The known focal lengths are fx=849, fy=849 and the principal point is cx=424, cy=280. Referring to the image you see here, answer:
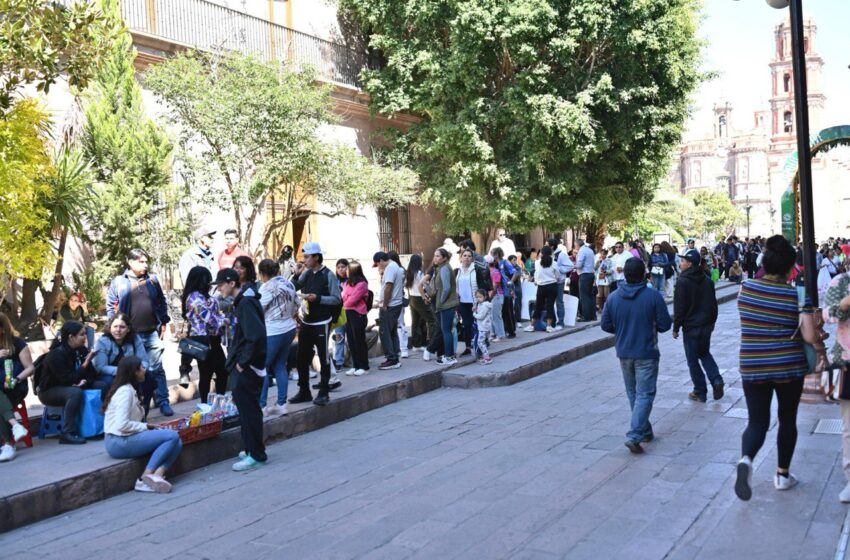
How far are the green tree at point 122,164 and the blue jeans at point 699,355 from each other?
29.6 ft

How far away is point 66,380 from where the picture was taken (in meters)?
7.56

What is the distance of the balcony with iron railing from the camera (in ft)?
55.9

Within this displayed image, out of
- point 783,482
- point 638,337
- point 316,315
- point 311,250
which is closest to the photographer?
point 783,482

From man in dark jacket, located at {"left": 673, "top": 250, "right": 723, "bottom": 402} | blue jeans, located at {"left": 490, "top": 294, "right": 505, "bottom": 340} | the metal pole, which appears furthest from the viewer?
blue jeans, located at {"left": 490, "top": 294, "right": 505, "bottom": 340}

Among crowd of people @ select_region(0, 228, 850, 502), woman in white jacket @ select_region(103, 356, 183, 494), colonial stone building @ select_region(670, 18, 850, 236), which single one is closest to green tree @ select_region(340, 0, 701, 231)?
crowd of people @ select_region(0, 228, 850, 502)

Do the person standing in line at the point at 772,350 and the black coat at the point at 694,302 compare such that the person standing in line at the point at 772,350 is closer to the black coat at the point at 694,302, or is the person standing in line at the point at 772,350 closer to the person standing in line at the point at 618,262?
the black coat at the point at 694,302

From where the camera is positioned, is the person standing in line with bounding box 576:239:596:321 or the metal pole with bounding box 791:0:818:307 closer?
the metal pole with bounding box 791:0:818:307

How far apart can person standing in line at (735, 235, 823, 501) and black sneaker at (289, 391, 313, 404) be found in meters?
4.96

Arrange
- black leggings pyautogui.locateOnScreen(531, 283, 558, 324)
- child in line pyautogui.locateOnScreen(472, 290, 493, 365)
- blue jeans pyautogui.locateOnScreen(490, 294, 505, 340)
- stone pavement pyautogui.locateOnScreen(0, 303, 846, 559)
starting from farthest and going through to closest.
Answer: black leggings pyautogui.locateOnScreen(531, 283, 558, 324)
blue jeans pyautogui.locateOnScreen(490, 294, 505, 340)
child in line pyautogui.locateOnScreen(472, 290, 493, 365)
stone pavement pyautogui.locateOnScreen(0, 303, 846, 559)

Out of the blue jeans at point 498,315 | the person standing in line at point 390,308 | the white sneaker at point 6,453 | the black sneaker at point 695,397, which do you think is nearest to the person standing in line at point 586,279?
the blue jeans at point 498,315

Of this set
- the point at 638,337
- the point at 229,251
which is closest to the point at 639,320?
the point at 638,337

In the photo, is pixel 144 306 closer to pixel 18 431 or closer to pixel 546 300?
pixel 18 431

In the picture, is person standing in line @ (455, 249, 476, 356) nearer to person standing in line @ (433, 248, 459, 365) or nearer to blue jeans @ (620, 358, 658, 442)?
person standing in line @ (433, 248, 459, 365)

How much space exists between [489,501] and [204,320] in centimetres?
387
